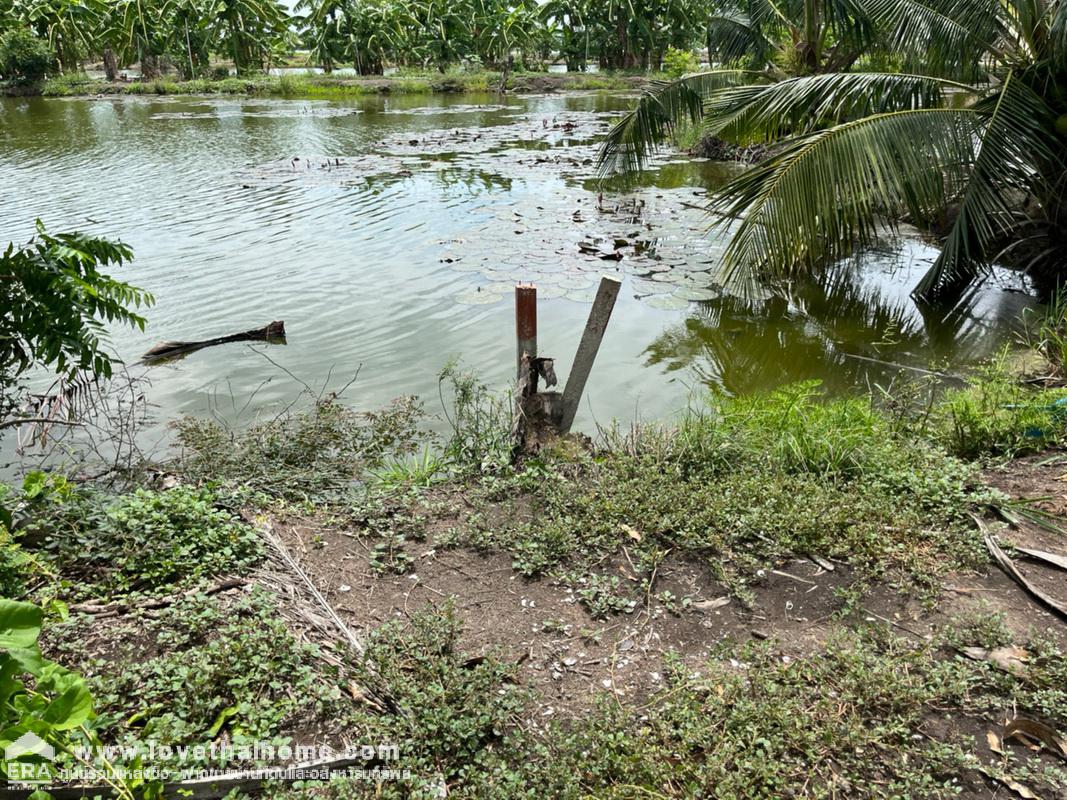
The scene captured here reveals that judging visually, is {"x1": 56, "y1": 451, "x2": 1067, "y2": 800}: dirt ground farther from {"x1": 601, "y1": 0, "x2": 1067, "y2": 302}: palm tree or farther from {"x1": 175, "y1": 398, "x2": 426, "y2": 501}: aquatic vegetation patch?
{"x1": 601, "y1": 0, "x2": 1067, "y2": 302}: palm tree

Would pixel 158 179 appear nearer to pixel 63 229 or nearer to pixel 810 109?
pixel 63 229

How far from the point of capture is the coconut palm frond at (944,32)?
22.9 ft

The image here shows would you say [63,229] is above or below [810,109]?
below

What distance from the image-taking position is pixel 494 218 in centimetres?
1088

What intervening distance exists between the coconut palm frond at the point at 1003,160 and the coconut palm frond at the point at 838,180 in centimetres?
18

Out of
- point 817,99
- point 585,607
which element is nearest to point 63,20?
point 817,99

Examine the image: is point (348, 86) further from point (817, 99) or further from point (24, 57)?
point (817, 99)

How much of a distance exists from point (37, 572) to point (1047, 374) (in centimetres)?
669

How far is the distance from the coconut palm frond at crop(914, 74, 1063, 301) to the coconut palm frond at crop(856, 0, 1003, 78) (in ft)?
2.09

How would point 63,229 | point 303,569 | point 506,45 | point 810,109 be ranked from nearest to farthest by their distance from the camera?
point 303,569, point 810,109, point 63,229, point 506,45

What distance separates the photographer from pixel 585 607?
10.7 feet

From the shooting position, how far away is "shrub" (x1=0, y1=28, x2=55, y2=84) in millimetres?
34969

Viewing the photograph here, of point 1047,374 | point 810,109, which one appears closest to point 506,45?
point 810,109

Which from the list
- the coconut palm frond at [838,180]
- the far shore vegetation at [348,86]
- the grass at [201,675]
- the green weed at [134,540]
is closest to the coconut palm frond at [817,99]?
→ the coconut palm frond at [838,180]
